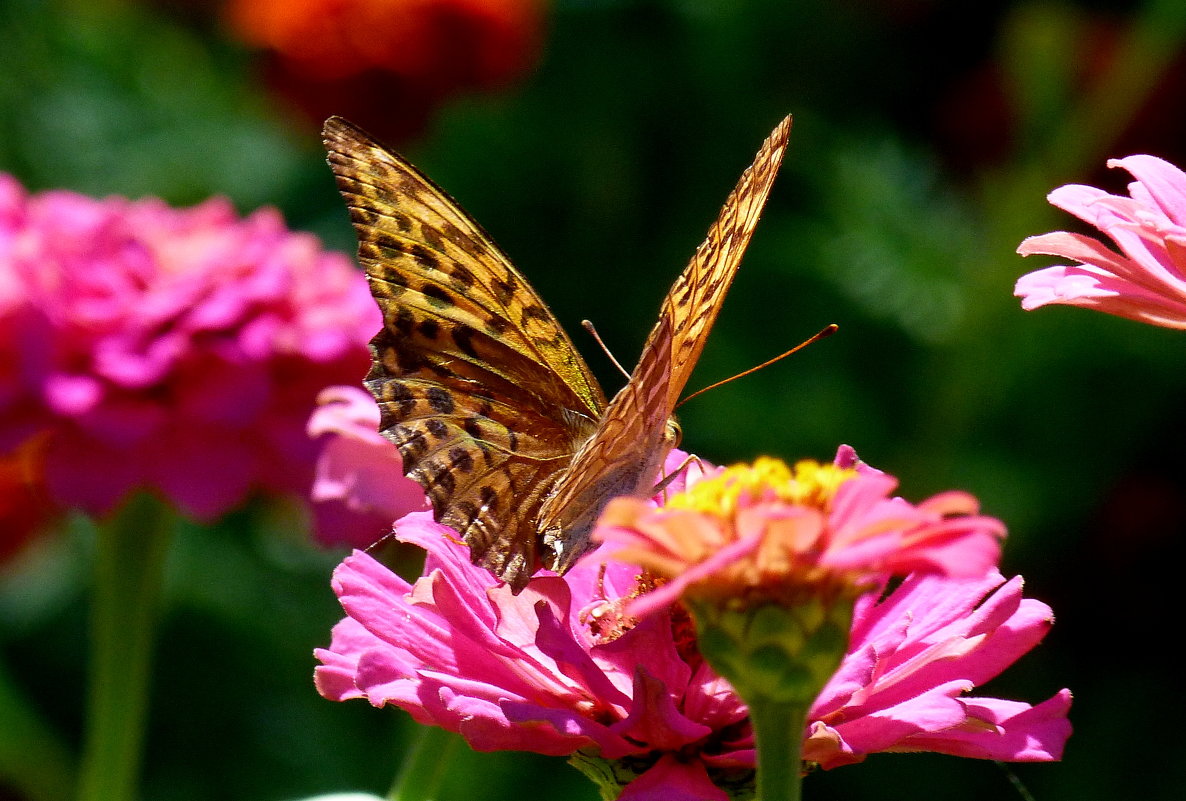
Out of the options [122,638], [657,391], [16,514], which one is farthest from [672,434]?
[16,514]

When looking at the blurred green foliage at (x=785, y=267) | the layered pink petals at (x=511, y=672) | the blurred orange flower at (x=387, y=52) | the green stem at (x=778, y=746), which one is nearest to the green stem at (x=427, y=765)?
the layered pink petals at (x=511, y=672)

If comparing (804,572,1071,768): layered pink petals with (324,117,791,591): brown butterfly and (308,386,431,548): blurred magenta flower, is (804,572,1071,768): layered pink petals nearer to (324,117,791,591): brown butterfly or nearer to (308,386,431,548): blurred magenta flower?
(324,117,791,591): brown butterfly

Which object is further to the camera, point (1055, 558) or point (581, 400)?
point (1055, 558)

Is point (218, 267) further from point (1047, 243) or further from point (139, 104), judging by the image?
point (139, 104)

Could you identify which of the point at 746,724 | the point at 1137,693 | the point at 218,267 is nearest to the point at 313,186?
the point at 218,267

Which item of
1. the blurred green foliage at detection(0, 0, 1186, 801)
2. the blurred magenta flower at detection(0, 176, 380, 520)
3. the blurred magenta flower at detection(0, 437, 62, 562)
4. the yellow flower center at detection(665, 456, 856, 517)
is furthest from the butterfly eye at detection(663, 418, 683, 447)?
the blurred magenta flower at detection(0, 437, 62, 562)

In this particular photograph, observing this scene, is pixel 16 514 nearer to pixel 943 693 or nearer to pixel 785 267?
pixel 785 267

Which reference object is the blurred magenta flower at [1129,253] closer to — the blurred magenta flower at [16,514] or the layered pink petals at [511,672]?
the layered pink petals at [511,672]
